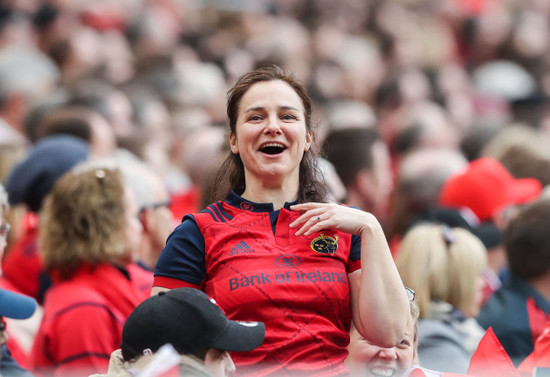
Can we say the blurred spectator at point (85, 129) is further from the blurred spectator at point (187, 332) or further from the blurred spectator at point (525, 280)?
the blurred spectator at point (187, 332)

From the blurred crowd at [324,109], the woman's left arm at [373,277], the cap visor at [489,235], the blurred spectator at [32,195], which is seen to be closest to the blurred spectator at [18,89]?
the blurred crowd at [324,109]

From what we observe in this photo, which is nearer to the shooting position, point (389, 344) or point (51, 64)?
point (389, 344)

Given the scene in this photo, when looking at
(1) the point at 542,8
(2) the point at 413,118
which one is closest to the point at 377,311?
(2) the point at 413,118

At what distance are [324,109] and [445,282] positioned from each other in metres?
4.06

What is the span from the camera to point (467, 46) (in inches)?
440

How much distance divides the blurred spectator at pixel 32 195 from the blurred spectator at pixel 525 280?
221 centimetres

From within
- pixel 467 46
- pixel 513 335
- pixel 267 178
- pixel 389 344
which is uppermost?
pixel 467 46

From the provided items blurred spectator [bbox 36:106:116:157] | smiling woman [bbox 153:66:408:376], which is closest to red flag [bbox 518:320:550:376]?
smiling woman [bbox 153:66:408:376]

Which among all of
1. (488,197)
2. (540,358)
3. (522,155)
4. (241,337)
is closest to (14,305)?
(241,337)

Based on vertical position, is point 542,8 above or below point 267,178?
above

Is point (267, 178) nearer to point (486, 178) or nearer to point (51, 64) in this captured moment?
point (486, 178)

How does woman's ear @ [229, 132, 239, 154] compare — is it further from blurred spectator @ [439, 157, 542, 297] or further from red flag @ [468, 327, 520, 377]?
blurred spectator @ [439, 157, 542, 297]

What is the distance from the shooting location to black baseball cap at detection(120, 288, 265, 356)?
225 cm

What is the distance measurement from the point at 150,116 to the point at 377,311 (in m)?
4.81
